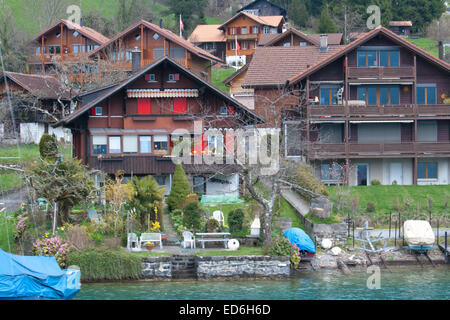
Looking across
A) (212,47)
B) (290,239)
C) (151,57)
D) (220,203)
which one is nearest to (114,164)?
(220,203)

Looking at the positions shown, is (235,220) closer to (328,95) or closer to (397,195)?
(397,195)

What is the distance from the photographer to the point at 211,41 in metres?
92.6

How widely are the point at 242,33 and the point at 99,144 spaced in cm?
5371

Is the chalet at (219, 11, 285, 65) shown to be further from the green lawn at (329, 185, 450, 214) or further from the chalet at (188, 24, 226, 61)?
the green lawn at (329, 185, 450, 214)

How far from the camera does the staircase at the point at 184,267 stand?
2912cm

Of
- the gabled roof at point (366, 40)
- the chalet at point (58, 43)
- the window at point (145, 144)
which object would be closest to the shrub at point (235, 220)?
the window at point (145, 144)

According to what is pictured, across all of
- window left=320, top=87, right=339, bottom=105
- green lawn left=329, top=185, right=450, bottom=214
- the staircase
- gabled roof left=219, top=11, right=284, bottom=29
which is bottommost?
the staircase

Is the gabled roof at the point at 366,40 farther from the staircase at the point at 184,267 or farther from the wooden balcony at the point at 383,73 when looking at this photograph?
the staircase at the point at 184,267

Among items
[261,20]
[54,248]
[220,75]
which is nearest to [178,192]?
[54,248]

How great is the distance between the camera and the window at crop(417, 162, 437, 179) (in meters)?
47.1

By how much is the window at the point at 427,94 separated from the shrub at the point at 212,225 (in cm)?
2103

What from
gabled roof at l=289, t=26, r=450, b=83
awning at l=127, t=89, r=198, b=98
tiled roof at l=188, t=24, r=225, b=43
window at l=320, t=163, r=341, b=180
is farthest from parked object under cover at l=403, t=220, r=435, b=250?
tiled roof at l=188, t=24, r=225, b=43

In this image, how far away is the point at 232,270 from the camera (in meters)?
29.1

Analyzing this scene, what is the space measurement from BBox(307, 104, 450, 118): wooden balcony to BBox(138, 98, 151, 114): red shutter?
34.6 feet
